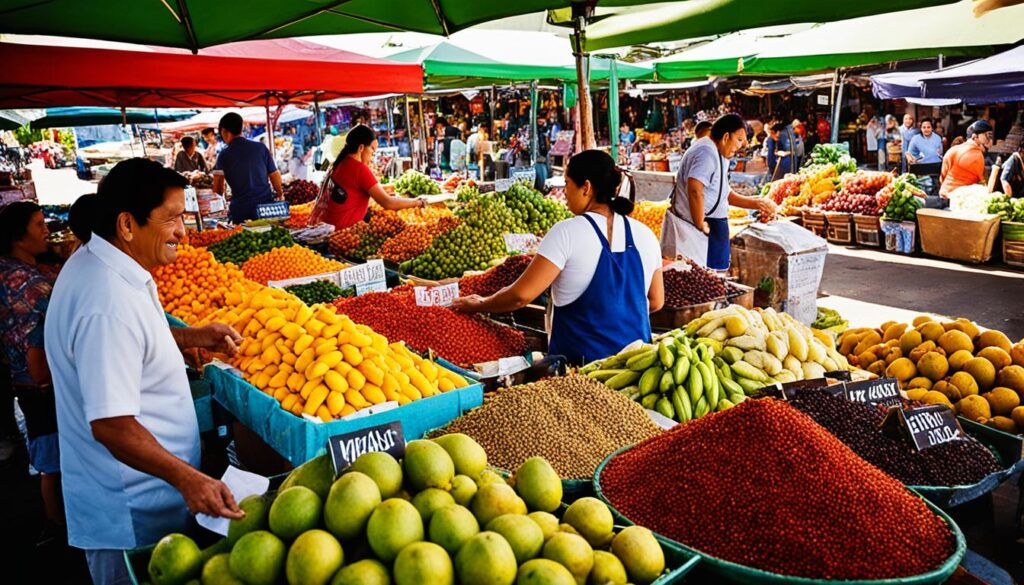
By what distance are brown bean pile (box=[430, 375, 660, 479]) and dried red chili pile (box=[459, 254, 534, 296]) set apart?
1676mm

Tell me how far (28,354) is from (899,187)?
998 centimetres

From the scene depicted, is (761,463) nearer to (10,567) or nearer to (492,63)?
(10,567)

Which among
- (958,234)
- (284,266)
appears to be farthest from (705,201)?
(958,234)

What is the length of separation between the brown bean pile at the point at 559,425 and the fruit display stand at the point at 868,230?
8.84m

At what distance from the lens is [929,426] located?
2221mm

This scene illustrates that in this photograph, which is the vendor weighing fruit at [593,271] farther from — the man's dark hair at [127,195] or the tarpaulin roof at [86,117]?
the tarpaulin roof at [86,117]

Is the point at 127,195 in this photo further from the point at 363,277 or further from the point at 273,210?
the point at 273,210

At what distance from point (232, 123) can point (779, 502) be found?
22.1 feet

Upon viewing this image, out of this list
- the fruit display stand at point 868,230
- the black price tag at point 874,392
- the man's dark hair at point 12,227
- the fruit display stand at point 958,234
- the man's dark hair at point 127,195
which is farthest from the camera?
the fruit display stand at point 868,230

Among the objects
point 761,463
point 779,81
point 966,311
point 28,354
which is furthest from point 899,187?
point 28,354

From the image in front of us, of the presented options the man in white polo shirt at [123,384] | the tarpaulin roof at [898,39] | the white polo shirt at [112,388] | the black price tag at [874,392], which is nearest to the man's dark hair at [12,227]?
the man in white polo shirt at [123,384]

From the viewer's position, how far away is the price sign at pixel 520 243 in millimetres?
5297

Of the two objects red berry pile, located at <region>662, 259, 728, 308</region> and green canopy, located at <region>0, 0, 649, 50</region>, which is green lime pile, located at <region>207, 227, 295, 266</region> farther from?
red berry pile, located at <region>662, 259, 728, 308</region>

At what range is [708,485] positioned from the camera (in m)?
1.82
